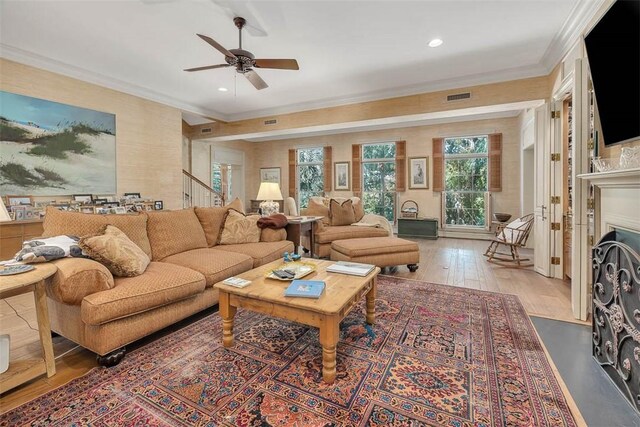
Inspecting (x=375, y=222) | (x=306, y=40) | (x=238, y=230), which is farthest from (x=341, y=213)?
(x=306, y=40)

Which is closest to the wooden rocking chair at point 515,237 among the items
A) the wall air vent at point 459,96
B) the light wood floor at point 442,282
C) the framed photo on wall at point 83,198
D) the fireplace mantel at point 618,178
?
the light wood floor at point 442,282

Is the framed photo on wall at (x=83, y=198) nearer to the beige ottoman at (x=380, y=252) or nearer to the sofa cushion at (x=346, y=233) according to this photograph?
the sofa cushion at (x=346, y=233)

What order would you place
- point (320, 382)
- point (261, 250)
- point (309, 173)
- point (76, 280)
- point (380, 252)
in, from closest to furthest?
1. point (320, 382)
2. point (76, 280)
3. point (261, 250)
4. point (380, 252)
5. point (309, 173)

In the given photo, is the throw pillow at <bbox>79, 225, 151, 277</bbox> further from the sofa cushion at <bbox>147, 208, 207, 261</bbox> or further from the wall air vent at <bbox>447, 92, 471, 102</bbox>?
the wall air vent at <bbox>447, 92, 471, 102</bbox>

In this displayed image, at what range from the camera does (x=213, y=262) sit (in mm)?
2672

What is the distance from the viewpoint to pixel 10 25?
301 centimetres

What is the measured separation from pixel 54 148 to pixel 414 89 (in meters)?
5.34

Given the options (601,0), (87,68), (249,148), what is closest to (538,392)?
(601,0)

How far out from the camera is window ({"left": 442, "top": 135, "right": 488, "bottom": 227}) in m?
6.79

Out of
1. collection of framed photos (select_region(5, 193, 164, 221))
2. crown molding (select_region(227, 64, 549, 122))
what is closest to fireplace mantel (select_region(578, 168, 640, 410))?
crown molding (select_region(227, 64, 549, 122))

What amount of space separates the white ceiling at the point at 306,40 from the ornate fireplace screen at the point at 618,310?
2246 millimetres

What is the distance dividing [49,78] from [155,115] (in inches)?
55.9

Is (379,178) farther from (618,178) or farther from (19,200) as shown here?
(19,200)

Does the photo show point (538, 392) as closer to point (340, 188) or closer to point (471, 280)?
point (471, 280)
